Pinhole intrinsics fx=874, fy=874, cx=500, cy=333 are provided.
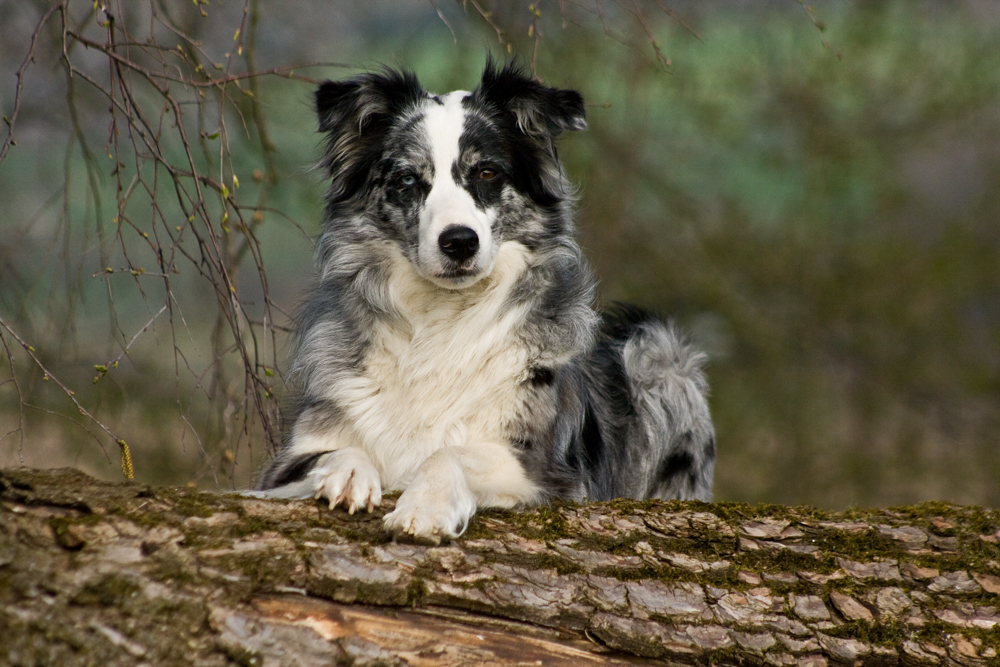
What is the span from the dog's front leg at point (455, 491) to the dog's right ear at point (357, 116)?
140 centimetres

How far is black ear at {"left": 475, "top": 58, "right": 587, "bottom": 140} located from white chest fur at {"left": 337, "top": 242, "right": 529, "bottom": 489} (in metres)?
0.61

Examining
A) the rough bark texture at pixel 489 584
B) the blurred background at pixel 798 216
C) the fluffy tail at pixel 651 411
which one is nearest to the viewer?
the rough bark texture at pixel 489 584

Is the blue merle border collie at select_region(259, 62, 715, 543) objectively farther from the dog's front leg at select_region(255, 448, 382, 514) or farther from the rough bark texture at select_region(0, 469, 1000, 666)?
the rough bark texture at select_region(0, 469, 1000, 666)

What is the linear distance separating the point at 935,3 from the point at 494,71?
6.34 meters

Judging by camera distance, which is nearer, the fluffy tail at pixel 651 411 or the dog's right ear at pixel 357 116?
the dog's right ear at pixel 357 116

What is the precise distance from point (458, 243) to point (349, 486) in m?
1.11

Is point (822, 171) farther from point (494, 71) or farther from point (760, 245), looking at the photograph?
point (494, 71)

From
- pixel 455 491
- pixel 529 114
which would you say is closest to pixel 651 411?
pixel 529 114

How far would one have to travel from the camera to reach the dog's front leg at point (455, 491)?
2613mm

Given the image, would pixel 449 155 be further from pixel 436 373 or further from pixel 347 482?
pixel 347 482

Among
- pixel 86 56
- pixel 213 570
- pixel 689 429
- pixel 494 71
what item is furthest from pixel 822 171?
pixel 213 570

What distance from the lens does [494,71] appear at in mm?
3871

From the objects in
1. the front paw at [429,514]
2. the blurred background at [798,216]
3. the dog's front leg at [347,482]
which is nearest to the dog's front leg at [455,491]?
the front paw at [429,514]

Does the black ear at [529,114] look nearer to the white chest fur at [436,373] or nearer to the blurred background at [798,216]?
the white chest fur at [436,373]
